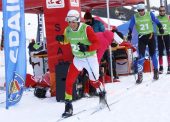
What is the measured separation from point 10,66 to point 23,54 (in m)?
0.35

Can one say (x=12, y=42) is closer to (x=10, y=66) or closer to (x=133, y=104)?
(x=10, y=66)

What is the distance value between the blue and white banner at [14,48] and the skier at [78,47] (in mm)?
984

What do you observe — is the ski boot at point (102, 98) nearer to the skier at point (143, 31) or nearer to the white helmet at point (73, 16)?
the white helmet at point (73, 16)

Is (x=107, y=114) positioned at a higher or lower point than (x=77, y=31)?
lower

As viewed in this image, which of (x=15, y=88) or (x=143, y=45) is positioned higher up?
(x=143, y=45)

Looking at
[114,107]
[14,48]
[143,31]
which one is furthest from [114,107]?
[143,31]

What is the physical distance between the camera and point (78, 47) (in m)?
6.32

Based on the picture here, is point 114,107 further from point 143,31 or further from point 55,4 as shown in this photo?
point 143,31

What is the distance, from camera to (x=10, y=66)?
7090 mm

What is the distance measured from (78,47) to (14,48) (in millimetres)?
1345

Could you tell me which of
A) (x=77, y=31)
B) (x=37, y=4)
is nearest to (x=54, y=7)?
(x=77, y=31)

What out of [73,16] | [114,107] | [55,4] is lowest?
[114,107]

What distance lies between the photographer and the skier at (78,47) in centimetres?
624

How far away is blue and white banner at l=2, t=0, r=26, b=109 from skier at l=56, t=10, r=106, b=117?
0.98 m
